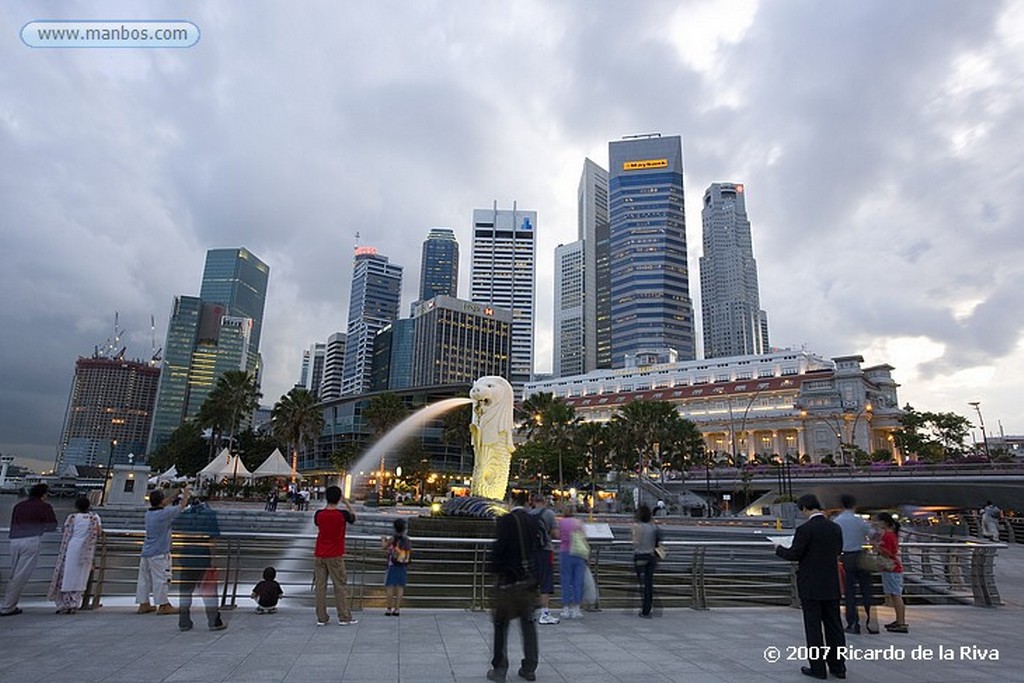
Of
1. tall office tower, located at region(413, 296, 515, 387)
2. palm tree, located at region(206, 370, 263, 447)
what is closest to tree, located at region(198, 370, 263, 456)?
palm tree, located at region(206, 370, 263, 447)

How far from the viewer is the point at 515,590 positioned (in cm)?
568

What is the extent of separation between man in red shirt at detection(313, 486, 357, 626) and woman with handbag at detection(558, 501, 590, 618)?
128 inches

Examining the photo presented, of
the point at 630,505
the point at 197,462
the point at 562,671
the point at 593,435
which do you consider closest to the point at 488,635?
the point at 562,671

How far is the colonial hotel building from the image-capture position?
8556 cm

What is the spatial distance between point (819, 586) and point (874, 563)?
10.2 ft

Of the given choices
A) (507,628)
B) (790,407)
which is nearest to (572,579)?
(507,628)

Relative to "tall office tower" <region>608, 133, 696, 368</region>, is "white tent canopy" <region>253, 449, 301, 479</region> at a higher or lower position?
lower

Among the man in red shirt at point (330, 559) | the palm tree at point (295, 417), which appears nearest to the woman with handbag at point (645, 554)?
the man in red shirt at point (330, 559)

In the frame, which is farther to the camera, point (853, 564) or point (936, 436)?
point (936, 436)

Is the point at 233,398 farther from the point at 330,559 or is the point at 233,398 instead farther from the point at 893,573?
the point at 893,573

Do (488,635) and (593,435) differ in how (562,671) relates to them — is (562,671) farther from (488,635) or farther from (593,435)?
(593,435)

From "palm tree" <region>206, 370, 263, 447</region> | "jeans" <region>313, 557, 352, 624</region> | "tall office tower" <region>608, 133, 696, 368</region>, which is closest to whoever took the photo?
"jeans" <region>313, 557, 352, 624</region>

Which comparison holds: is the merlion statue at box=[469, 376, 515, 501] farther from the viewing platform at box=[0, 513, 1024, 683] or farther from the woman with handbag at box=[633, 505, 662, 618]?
the woman with handbag at box=[633, 505, 662, 618]

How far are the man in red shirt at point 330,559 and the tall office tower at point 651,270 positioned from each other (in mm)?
167007
